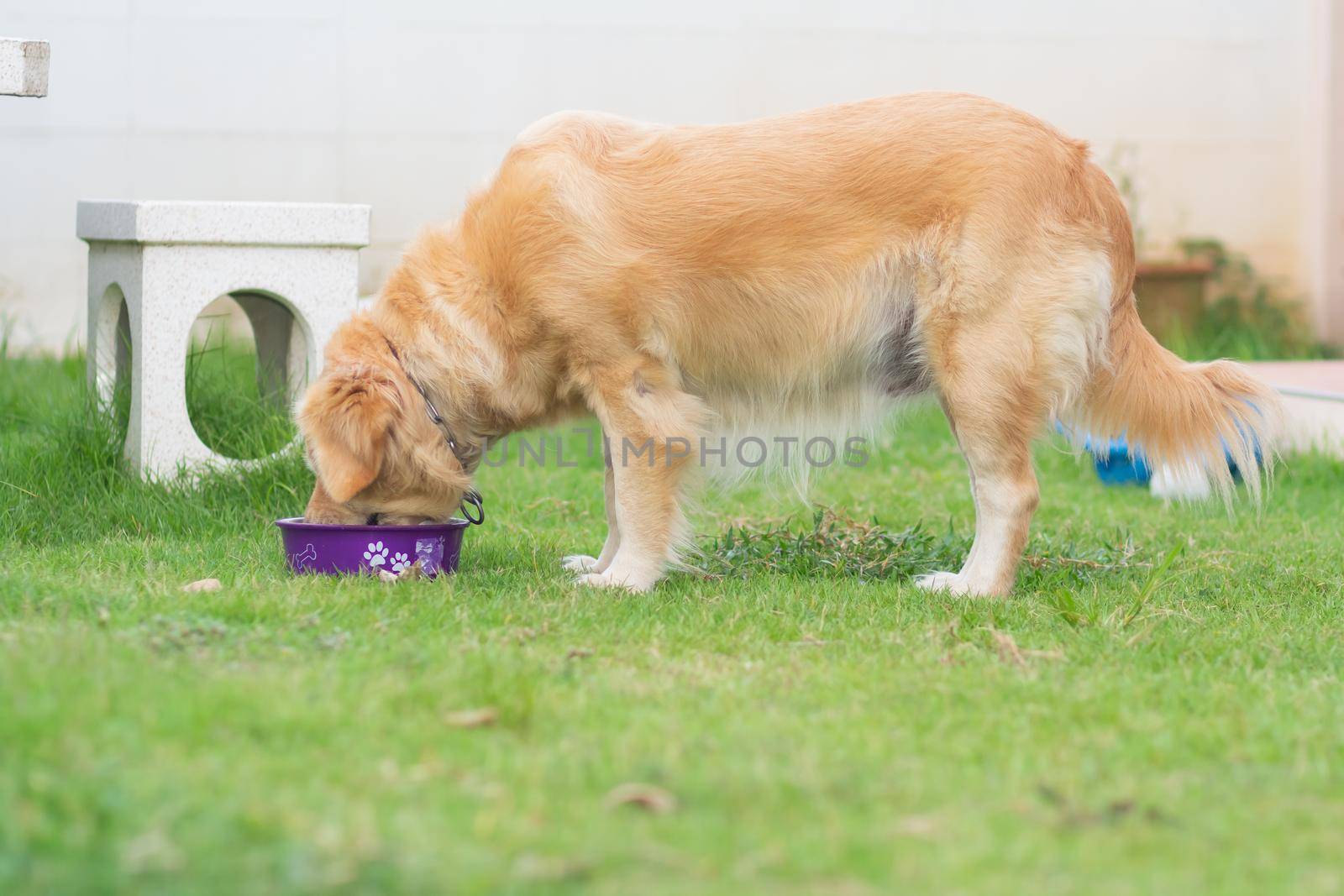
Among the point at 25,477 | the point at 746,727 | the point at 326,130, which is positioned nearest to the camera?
the point at 746,727

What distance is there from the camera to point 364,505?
382 cm

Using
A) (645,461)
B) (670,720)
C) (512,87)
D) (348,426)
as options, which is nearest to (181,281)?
(348,426)

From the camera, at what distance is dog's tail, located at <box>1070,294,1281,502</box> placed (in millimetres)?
3842

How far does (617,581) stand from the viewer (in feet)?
12.4

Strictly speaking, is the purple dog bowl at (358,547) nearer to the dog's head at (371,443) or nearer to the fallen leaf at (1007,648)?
the dog's head at (371,443)

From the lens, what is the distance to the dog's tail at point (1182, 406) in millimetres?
3842

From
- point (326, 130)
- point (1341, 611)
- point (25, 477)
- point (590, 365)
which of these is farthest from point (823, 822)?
point (326, 130)

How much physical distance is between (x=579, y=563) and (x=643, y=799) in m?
2.06

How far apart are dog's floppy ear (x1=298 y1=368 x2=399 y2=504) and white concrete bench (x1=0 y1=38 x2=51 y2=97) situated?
1.13 m

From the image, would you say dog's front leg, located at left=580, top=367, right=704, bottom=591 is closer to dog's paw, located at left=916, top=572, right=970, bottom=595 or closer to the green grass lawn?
the green grass lawn

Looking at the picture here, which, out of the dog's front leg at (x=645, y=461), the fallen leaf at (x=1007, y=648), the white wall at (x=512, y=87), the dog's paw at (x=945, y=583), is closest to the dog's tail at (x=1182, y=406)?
the dog's paw at (x=945, y=583)

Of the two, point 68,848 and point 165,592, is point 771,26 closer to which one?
point 165,592

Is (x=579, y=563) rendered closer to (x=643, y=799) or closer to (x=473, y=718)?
(x=473, y=718)

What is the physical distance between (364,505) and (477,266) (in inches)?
28.9
